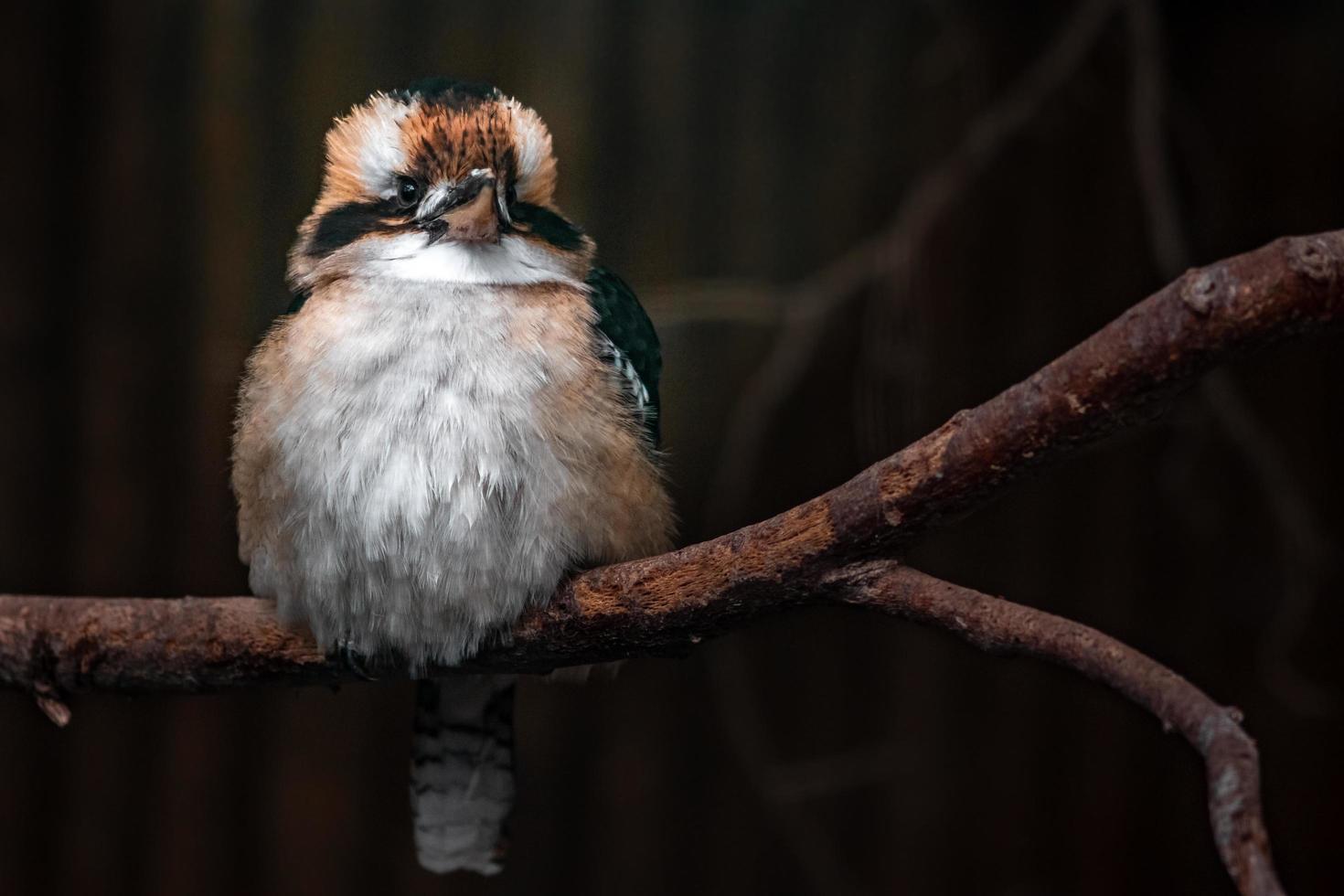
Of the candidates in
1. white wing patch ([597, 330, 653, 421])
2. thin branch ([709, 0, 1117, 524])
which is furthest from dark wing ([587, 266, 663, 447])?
thin branch ([709, 0, 1117, 524])

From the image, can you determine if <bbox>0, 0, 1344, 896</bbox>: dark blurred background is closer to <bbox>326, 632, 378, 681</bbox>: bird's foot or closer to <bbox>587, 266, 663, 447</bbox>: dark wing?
<bbox>587, 266, 663, 447</bbox>: dark wing

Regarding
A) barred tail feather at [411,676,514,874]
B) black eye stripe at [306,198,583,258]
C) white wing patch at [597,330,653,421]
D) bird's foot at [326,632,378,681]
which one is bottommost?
barred tail feather at [411,676,514,874]

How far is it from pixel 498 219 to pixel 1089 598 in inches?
51.1

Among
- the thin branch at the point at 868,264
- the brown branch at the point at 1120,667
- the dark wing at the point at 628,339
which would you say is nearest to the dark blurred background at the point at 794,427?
the thin branch at the point at 868,264

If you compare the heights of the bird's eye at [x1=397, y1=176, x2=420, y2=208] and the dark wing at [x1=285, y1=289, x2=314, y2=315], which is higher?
the bird's eye at [x1=397, y1=176, x2=420, y2=208]

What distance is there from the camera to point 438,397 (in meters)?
0.94

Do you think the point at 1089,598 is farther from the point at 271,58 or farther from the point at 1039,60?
the point at 271,58

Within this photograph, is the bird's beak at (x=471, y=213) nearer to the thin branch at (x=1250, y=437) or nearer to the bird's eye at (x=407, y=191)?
the bird's eye at (x=407, y=191)

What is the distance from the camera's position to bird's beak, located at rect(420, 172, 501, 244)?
884 mm

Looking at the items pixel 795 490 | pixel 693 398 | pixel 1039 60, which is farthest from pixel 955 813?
pixel 1039 60

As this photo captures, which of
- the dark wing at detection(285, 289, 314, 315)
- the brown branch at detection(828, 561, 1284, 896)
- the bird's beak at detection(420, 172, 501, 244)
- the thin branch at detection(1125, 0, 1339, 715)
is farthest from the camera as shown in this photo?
the thin branch at detection(1125, 0, 1339, 715)

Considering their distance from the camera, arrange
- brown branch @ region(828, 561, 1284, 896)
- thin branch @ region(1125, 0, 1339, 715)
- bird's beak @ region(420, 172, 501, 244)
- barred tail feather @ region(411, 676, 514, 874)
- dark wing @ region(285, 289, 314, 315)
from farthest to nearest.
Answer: thin branch @ region(1125, 0, 1339, 715) < barred tail feather @ region(411, 676, 514, 874) < dark wing @ region(285, 289, 314, 315) < bird's beak @ region(420, 172, 501, 244) < brown branch @ region(828, 561, 1284, 896)

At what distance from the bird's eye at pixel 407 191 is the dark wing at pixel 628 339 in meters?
0.16

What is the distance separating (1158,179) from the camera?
161 centimetres
